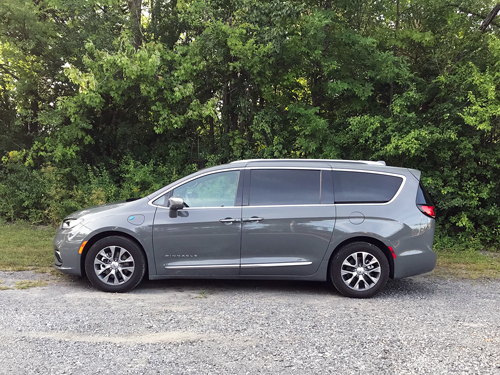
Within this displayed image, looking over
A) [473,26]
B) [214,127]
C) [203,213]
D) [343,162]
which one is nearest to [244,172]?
[203,213]

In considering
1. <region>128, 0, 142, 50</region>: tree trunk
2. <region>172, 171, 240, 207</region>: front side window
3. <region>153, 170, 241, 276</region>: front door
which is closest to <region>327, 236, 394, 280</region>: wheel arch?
<region>153, 170, 241, 276</region>: front door

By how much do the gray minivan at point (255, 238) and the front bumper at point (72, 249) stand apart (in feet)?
0.04

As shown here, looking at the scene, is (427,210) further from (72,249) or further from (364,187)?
(72,249)

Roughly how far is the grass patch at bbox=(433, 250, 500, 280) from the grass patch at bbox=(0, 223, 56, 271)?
6698 millimetres

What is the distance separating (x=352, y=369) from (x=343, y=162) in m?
3.25

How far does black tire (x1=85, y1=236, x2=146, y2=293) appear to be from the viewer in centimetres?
586

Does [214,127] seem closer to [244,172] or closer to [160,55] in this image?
[160,55]

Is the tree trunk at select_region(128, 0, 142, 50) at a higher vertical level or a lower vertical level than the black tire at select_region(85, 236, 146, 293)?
higher

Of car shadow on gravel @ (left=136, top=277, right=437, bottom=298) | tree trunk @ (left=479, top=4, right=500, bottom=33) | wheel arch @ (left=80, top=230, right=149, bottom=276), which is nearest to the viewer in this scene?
wheel arch @ (left=80, top=230, right=149, bottom=276)

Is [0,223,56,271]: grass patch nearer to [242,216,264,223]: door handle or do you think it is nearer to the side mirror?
the side mirror

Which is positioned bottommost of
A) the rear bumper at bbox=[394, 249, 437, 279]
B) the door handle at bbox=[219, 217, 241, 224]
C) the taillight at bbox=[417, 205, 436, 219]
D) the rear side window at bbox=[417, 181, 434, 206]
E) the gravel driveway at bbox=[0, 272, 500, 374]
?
the gravel driveway at bbox=[0, 272, 500, 374]

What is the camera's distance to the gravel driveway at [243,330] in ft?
12.1

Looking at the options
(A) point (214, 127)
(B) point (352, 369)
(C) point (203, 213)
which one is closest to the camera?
(B) point (352, 369)

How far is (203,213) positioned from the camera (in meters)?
5.92
